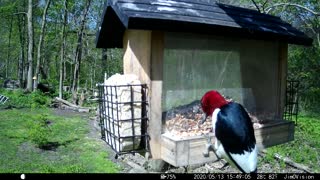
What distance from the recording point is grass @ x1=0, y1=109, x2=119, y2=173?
6.05m

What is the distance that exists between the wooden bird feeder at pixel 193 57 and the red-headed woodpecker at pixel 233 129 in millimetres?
447

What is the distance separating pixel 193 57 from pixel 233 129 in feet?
3.01

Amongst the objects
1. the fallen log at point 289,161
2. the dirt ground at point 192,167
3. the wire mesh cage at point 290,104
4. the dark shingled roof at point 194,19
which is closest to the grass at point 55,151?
the dirt ground at point 192,167

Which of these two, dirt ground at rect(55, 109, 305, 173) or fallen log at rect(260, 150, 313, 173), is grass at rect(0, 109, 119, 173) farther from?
fallen log at rect(260, 150, 313, 173)

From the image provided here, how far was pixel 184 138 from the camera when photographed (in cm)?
283

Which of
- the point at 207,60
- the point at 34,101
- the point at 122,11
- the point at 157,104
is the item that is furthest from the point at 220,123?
the point at 34,101

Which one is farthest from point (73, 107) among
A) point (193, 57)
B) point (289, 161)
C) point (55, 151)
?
Result: point (193, 57)

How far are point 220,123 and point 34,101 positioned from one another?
1476 centimetres

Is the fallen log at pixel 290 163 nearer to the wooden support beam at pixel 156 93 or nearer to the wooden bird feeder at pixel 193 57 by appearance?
the wooden bird feeder at pixel 193 57

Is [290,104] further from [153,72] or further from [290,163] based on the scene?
[153,72]

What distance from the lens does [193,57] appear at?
307cm

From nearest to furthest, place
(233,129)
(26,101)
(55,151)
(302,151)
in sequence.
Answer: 1. (233,129)
2. (302,151)
3. (55,151)
4. (26,101)

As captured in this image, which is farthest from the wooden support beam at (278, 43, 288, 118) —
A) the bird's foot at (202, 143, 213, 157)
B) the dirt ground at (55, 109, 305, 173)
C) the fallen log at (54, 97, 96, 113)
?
the fallen log at (54, 97, 96, 113)

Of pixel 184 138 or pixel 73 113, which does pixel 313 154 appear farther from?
pixel 73 113
